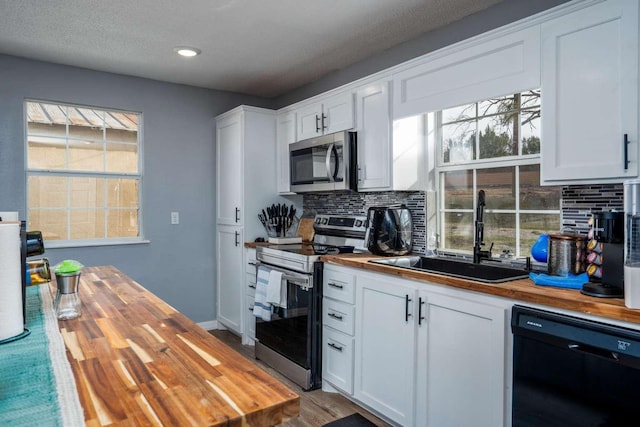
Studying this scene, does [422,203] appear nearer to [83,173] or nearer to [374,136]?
[374,136]

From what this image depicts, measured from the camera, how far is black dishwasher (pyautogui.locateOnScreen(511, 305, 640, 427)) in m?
1.35

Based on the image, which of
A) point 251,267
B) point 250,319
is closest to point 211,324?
point 250,319

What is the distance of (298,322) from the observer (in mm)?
2857

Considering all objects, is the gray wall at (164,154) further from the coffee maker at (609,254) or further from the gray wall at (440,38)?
the coffee maker at (609,254)

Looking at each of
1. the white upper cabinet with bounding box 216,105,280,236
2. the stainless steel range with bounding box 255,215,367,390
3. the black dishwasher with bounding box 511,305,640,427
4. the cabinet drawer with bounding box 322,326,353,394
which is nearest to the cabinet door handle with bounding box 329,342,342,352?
the cabinet drawer with bounding box 322,326,353,394

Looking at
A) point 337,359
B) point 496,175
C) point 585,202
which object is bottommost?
point 337,359

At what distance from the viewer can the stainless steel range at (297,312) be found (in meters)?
2.78

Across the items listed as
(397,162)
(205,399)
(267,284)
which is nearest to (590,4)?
(397,162)

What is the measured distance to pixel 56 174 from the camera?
351 cm

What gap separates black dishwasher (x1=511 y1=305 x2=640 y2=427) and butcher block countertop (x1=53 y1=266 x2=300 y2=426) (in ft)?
3.79

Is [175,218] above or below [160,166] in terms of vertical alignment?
below

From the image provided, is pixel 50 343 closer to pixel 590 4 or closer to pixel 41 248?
pixel 41 248

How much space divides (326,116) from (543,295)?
84.1 inches

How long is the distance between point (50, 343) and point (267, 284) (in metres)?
2.05
